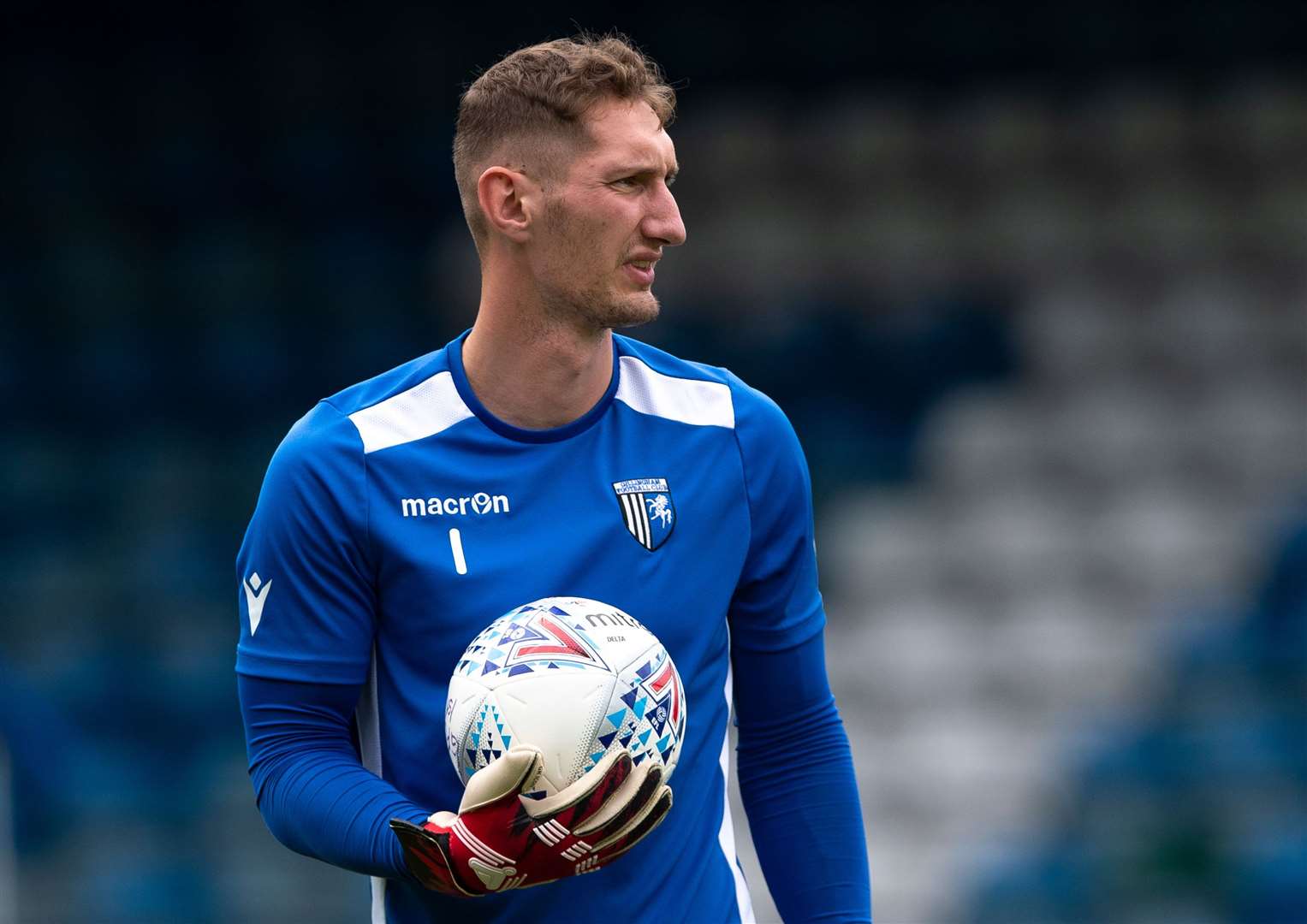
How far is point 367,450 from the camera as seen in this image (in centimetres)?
245

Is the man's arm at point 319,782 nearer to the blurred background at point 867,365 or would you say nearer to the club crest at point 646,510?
the club crest at point 646,510

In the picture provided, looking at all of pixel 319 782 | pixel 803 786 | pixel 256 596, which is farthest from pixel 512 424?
pixel 803 786

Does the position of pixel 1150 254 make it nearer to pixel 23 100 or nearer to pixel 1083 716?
pixel 1083 716

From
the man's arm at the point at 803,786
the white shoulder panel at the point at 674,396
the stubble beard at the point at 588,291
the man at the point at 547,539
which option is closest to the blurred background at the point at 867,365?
the man's arm at the point at 803,786

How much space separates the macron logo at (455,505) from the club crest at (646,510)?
0.56 ft

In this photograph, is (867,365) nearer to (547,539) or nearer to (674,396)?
(674,396)

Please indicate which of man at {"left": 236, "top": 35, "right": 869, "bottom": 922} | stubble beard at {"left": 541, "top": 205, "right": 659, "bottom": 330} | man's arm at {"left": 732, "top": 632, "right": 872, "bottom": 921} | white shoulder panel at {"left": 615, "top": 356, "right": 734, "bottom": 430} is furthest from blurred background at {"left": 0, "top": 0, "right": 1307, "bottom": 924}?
stubble beard at {"left": 541, "top": 205, "right": 659, "bottom": 330}

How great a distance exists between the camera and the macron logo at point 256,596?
241cm

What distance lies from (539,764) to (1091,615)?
5.40 m

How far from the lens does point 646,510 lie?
2.52 metres

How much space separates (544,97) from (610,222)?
20 centimetres

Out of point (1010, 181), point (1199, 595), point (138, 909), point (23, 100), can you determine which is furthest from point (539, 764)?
point (23, 100)

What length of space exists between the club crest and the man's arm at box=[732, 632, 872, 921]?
261 mm

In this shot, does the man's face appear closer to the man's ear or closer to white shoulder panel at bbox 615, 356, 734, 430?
the man's ear
